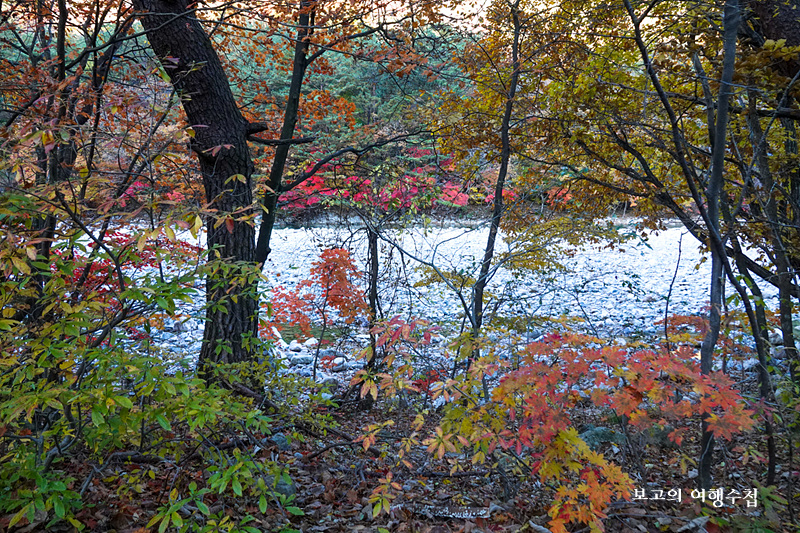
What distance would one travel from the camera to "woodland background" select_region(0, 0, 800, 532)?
1.96 metres

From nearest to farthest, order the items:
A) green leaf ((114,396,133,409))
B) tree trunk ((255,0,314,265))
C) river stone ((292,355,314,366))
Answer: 1. green leaf ((114,396,133,409))
2. tree trunk ((255,0,314,265))
3. river stone ((292,355,314,366))

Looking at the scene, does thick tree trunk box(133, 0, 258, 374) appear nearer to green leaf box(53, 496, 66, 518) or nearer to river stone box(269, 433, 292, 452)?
river stone box(269, 433, 292, 452)

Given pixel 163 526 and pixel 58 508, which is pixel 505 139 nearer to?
pixel 163 526

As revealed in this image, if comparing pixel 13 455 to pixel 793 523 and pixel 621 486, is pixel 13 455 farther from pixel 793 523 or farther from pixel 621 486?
pixel 793 523

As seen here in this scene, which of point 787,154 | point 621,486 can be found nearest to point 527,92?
point 787,154

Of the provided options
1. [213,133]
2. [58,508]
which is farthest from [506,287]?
[58,508]

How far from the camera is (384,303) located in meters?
6.69

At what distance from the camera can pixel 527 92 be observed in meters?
5.10

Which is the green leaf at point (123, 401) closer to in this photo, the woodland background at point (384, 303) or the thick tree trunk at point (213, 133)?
the woodland background at point (384, 303)

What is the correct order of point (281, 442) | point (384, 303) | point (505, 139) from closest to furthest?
point (281, 442) < point (505, 139) < point (384, 303)

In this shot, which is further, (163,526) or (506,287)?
(506,287)

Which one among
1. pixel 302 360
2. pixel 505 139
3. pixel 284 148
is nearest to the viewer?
pixel 284 148

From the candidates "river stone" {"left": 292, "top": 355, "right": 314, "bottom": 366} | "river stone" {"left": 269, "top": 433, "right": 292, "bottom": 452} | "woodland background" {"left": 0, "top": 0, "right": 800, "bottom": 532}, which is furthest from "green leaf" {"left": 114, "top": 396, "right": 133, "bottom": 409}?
"river stone" {"left": 292, "top": 355, "right": 314, "bottom": 366}

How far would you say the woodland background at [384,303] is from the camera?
77.1 inches
